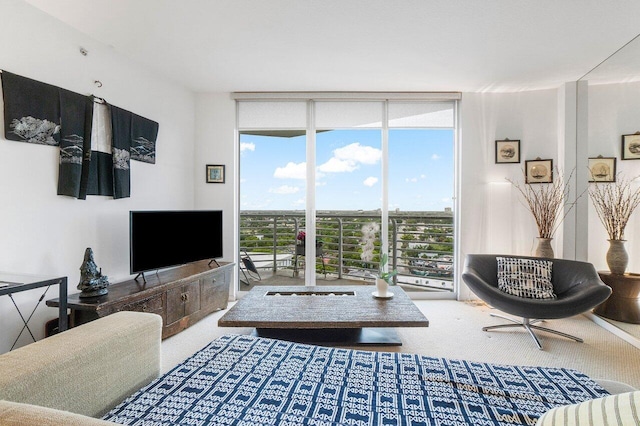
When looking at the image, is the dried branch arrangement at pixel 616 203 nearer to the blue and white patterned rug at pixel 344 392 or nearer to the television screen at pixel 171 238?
the blue and white patterned rug at pixel 344 392

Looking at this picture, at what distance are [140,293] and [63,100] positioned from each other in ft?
5.18

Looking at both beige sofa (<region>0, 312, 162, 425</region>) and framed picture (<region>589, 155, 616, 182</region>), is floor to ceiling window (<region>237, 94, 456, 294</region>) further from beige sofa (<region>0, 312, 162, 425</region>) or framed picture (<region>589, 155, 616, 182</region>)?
beige sofa (<region>0, 312, 162, 425</region>)

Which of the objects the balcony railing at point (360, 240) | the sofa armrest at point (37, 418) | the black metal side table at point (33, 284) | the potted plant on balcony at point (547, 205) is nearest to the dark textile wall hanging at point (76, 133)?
the black metal side table at point (33, 284)

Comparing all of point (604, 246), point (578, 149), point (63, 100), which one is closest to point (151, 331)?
point (63, 100)

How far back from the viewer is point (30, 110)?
224 cm

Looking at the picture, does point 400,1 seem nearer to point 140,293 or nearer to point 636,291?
point 140,293

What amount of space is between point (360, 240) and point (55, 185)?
3.27 m

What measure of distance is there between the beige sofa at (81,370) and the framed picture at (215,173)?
2.97 metres

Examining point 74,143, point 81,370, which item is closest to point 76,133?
point 74,143

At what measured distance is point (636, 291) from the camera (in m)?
2.97

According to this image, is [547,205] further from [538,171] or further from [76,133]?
[76,133]

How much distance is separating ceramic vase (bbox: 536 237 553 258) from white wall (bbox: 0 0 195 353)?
4325 millimetres

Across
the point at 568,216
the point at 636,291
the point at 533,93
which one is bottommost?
the point at 636,291

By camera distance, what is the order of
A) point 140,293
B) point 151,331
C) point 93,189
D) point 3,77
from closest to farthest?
point 151,331
point 3,77
point 140,293
point 93,189
